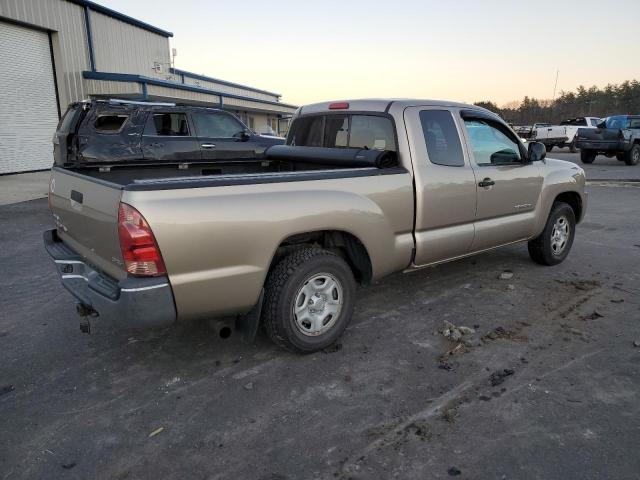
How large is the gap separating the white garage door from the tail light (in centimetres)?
1578

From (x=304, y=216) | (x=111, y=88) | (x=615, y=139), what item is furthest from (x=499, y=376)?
(x=111, y=88)

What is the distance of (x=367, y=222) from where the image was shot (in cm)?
350

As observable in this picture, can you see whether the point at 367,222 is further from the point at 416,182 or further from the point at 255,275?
the point at 255,275

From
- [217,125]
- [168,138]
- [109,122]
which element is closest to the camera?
[109,122]

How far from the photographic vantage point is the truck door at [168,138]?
8.84 meters

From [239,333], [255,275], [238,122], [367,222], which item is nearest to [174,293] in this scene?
[255,275]

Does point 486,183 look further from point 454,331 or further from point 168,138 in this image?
point 168,138

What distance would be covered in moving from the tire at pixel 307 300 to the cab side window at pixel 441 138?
1.37m

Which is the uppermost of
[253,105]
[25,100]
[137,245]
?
[253,105]

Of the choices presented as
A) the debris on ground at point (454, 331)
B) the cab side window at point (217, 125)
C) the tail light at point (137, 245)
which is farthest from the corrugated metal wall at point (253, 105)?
the tail light at point (137, 245)

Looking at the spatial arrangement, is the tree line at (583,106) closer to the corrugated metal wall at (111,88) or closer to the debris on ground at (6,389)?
the corrugated metal wall at (111,88)

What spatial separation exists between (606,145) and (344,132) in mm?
17084

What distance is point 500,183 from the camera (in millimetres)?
4555

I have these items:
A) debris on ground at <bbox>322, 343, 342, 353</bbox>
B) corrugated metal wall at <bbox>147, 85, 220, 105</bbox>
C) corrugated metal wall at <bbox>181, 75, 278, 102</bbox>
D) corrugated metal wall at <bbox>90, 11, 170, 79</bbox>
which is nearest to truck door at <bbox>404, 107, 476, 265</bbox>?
debris on ground at <bbox>322, 343, 342, 353</bbox>
